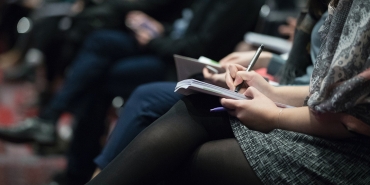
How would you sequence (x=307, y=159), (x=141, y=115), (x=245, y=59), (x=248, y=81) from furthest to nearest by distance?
(x=245, y=59), (x=141, y=115), (x=248, y=81), (x=307, y=159)

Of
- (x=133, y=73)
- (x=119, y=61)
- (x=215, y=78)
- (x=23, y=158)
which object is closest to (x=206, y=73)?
(x=215, y=78)

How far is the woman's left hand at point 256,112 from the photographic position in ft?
3.23

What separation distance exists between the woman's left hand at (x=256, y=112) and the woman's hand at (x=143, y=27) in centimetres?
131

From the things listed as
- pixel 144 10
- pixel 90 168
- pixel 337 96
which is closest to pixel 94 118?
pixel 90 168

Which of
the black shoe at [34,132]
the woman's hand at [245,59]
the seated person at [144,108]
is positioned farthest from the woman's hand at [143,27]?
the seated person at [144,108]

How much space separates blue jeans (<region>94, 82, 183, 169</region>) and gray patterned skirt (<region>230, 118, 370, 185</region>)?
35cm

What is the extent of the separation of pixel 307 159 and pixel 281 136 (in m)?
0.07

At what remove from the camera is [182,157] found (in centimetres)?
100

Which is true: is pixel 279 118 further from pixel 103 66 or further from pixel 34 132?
pixel 34 132

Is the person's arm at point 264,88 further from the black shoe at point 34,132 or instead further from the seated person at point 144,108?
the black shoe at point 34,132

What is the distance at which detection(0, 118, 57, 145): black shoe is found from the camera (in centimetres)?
230

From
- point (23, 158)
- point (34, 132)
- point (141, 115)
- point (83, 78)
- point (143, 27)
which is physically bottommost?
point (23, 158)

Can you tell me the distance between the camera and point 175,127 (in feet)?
3.33

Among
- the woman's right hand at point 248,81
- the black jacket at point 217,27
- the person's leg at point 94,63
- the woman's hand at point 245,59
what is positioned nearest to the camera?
the woman's right hand at point 248,81
